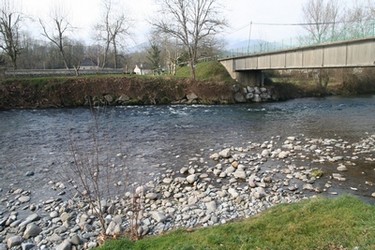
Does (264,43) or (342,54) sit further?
(264,43)

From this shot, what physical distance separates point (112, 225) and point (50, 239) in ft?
4.29

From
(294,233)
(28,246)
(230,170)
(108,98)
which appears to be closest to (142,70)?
(108,98)

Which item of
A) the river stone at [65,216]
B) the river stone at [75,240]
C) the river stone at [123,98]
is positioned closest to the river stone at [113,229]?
the river stone at [75,240]

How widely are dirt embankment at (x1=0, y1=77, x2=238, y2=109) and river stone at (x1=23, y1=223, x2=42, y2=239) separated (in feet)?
84.0

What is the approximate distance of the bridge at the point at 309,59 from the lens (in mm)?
16797

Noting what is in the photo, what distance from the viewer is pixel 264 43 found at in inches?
1211

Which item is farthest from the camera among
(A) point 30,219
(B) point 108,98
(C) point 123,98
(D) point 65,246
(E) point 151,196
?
(C) point 123,98

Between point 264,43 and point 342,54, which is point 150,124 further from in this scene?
point 264,43

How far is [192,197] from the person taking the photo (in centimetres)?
825

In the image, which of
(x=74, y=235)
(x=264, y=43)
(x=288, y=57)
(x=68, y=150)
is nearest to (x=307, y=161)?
(x=74, y=235)

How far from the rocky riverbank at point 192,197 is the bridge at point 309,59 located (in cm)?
704

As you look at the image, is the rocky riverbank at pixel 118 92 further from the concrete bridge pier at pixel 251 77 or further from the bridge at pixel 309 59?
the bridge at pixel 309 59

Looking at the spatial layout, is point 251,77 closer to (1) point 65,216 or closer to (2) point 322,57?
(2) point 322,57

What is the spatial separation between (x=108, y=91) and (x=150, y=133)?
1696 centimetres
